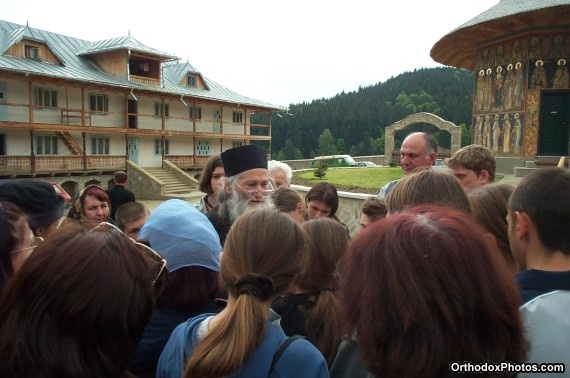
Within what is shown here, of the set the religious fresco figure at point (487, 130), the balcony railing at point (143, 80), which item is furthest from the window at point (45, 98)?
the religious fresco figure at point (487, 130)

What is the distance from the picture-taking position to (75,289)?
1374 mm

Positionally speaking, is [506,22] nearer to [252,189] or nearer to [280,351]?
[252,189]

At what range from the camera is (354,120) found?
77.5m

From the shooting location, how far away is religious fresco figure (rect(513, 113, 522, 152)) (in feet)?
54.8

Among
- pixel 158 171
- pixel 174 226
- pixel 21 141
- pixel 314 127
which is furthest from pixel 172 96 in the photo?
pixel 314 127

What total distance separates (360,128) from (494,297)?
255ft

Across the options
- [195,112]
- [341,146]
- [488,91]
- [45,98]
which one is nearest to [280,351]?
[488,91]

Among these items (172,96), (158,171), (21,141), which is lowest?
(158,171)

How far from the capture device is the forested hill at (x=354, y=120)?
2832 inches

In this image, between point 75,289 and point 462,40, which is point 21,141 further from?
point 75,289

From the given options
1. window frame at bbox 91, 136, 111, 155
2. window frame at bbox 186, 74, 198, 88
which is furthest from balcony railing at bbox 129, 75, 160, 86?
window frame at bbox 91, 136, 111, 155

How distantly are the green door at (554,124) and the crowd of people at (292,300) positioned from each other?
55.3ft

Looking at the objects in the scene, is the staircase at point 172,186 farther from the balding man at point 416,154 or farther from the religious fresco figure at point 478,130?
the balding man at point 416,154

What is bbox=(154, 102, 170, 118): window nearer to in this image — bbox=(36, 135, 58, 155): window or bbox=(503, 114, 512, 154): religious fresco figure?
bbox=(36, 135, 58, 155): window
